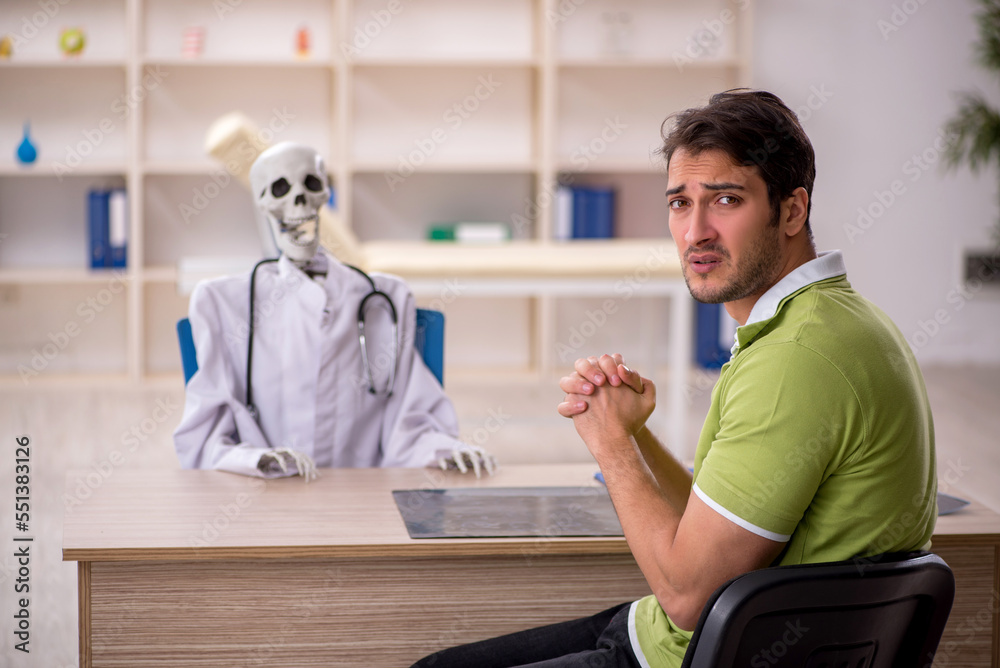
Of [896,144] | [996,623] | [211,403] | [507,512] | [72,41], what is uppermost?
[72,41]

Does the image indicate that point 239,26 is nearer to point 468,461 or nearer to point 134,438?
point 134,438

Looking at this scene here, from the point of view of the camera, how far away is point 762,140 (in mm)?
1193

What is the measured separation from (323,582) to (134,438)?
111 inches

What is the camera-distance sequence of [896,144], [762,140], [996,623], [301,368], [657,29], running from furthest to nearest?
[896,144]
[657,29]
[301,368]
[996,623]
[762,140]

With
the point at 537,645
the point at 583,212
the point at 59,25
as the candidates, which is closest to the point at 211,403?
the point at 537,645

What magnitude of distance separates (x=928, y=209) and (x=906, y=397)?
4810mm

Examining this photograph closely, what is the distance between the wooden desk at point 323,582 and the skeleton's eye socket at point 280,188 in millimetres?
719

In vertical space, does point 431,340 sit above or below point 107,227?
below

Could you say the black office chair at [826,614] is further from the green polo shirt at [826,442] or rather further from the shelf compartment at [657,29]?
the shelf compartment at [657,29]

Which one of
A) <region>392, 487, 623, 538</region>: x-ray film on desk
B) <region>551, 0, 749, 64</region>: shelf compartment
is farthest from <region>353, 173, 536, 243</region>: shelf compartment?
<region>392, 487, 623, 538</region>: x-ray film on desk

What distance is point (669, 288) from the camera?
3.58m

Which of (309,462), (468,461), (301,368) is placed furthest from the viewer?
(301,368)

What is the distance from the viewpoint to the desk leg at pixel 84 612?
1.39m

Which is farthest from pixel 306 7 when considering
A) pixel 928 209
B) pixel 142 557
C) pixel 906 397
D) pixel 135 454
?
pixel 906 397
